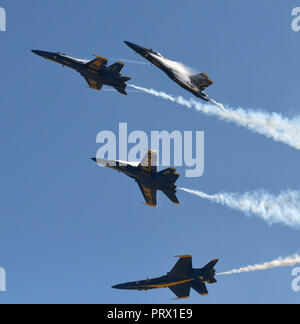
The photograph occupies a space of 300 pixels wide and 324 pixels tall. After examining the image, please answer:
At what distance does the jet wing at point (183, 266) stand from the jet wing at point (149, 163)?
13.0 metres

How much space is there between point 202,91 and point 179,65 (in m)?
5.53

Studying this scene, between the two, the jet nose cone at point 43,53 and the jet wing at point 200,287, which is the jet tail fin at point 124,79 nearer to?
the jet nose cone at point 43,53

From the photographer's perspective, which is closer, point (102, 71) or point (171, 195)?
point (171, 195)

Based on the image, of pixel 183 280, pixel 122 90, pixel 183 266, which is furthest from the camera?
pixel 122 90

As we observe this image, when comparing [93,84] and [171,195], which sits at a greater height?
[93,84]

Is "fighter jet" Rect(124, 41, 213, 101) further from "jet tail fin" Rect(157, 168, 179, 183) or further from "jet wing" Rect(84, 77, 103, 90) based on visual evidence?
"jet tail fin" Rect(157, 168, 179, 183)

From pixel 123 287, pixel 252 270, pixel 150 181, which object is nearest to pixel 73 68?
pixel 150 181

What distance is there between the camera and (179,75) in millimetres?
70500

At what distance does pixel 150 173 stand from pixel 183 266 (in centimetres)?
1416

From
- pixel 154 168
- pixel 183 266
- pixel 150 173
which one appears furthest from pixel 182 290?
pixel 154 168

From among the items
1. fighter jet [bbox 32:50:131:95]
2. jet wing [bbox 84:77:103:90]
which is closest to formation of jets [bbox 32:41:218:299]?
fighter jet [bbox 32:50:131:95]

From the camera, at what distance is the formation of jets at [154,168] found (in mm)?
69562

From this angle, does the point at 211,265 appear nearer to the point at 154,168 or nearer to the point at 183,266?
the point at 183,266

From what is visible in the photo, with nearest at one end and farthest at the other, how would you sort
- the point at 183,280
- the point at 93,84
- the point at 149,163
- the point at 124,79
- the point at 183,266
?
the point at 149,163 < the point at 183,280 < the point at 183,266 < the point at 124,79 < the point at 93,84
